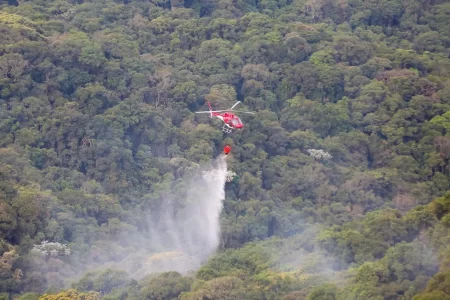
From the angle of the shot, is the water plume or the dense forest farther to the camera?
the water plume

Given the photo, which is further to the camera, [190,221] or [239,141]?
[239,141]

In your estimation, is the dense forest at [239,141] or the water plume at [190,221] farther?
the water plume at [190,221]

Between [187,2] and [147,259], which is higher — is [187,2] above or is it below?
above

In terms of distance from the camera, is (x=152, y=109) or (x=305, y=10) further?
(x=305, y=10)

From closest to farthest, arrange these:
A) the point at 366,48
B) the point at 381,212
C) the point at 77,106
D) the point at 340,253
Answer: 1. the point at 340,253
2. the point at 381,212
3. the point at 77,106
4. the point at 366,48

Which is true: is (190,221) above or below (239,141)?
below

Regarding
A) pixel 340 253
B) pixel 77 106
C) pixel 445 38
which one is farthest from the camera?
pixel 445 38

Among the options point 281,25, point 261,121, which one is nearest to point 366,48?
point 281,25

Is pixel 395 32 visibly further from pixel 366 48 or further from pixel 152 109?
pixel 152 109
